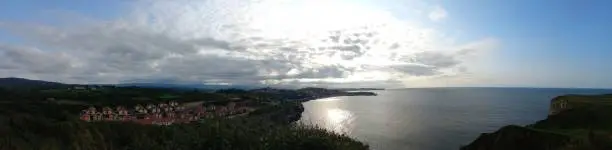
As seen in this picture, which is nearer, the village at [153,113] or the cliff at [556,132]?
the cliff at [556,132]

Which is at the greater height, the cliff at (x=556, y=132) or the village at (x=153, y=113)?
the cliff at (x=556, y=132)

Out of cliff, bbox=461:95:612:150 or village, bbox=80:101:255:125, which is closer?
cliff, bbox=461:95:612:150

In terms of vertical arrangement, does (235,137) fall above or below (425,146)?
above

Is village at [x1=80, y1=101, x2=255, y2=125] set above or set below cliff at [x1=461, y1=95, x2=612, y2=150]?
below

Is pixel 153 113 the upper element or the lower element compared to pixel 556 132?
lower

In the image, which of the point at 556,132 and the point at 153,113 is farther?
the point at 153,113

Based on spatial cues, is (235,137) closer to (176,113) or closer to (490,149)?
(490,149)

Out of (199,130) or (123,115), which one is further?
(123,115)

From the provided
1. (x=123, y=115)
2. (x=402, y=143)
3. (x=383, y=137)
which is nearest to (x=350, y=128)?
(x=383, y=137)

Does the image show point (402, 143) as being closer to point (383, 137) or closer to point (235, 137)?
point (383, 137)

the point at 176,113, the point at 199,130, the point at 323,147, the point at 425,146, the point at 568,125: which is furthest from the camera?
the point at 176,113

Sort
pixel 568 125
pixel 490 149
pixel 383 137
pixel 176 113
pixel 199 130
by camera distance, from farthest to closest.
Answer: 1. pixel 176 113
2. pixel 383 137
3. pixel 568 125
4. pixel 490 149
5. pixel 199 130
